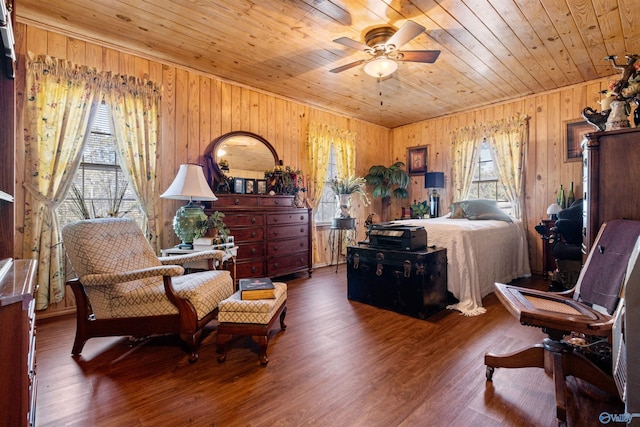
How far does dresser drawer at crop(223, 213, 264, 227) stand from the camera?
11.4ft

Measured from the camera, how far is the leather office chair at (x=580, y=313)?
1.42 meters

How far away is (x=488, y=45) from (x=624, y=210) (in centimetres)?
219

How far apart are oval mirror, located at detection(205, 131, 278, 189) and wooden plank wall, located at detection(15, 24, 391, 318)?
13 centimetres

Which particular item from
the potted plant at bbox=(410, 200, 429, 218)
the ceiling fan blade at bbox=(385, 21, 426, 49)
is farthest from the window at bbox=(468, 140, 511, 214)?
the ceiling fan blade at bbox=(385, 21, 426, 49)

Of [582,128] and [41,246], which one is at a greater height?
[582,128]

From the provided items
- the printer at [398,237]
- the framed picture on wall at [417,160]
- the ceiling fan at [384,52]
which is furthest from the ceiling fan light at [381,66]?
the framed picture on wall at [417,160]

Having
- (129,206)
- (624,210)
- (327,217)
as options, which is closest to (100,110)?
(129,206)

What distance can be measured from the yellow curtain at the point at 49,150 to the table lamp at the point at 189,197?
921 millimetres

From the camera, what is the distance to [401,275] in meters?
2.82

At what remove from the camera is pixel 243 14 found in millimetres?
2570

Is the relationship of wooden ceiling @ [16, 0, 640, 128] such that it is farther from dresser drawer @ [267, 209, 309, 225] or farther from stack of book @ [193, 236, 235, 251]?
stack of book @ [193, 236, 235, 251]

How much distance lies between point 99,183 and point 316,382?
9.42ft

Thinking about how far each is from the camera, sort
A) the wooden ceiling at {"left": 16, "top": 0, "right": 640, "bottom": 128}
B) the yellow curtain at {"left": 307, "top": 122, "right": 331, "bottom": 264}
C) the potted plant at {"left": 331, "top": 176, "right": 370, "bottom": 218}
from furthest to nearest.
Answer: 1. the yellow curtain at {"left": 307, "top": 122, "right": 331, "bottom": 264}
2. the potted plant at {"left": 331, "top": 176, "right": 370, "bottom": 218}
3. the wooden ceiling at {"left": 16, "top": 0, "right": 640, "bottom": 128}

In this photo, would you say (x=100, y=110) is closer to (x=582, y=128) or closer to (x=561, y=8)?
(x=561, y=8)
